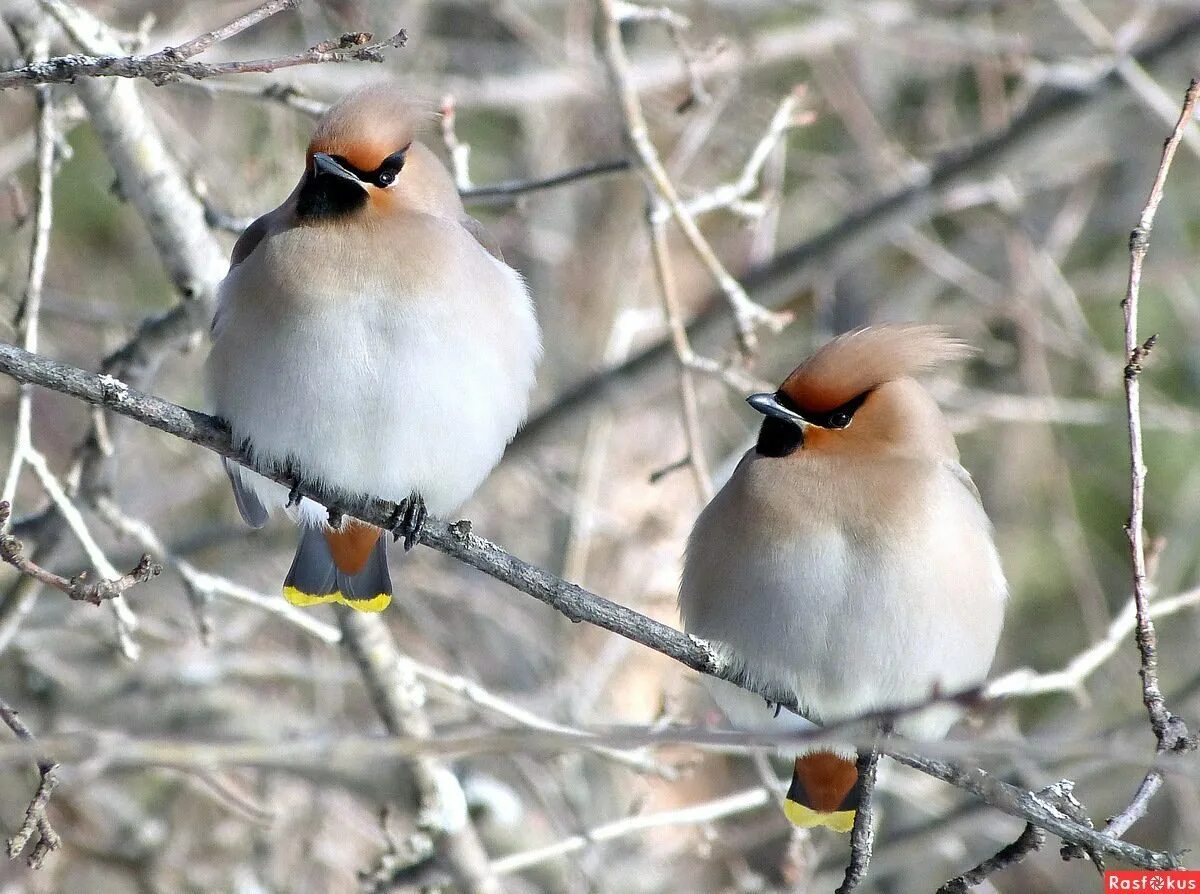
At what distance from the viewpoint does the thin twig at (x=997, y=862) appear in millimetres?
2982

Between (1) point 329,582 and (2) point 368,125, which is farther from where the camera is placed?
(1) point 329,582

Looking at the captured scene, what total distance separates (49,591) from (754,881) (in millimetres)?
2914

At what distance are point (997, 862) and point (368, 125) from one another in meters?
2.35

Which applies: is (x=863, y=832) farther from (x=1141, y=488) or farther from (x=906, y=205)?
(x=906, y=205)

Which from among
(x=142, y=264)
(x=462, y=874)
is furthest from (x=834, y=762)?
(x=142, y=264)

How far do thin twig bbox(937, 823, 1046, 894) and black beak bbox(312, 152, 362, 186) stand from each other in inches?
88.2

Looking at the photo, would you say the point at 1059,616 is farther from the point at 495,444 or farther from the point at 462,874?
the point at 495,444

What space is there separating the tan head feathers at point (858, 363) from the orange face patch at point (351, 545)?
1.24 meters

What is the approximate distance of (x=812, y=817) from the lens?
445 cm

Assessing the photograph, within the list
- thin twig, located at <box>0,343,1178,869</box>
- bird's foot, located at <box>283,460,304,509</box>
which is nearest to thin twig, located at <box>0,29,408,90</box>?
thin twig, located at <box>0,343,1178,869</box>

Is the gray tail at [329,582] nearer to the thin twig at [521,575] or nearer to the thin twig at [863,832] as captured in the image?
the thin twig at [521,575]

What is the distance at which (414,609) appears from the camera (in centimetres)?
678

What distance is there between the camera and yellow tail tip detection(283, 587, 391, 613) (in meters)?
4.38

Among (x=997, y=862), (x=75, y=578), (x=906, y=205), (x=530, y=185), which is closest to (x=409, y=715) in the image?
(x=530, y=185)
